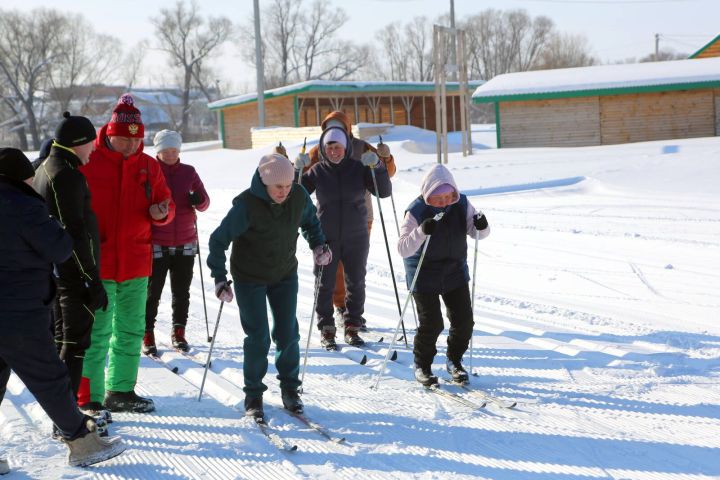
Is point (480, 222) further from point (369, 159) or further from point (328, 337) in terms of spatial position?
point (328, 337)

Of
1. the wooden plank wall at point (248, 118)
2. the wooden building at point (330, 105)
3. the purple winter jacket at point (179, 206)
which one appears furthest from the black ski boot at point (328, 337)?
the wooden plank wall at point (248, 118)

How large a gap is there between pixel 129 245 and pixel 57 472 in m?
1.34

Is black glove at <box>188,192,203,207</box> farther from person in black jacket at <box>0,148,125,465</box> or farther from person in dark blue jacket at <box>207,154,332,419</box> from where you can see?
person in black jacket at <box>0,148,125,465</box>

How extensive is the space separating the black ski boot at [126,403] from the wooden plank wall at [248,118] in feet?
98.3

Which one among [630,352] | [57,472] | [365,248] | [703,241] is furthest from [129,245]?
[703,241]

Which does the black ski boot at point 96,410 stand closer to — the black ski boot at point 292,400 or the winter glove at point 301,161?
the black ski boot at point 292,400

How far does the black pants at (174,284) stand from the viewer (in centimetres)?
623

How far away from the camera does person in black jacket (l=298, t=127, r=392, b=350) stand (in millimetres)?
6316

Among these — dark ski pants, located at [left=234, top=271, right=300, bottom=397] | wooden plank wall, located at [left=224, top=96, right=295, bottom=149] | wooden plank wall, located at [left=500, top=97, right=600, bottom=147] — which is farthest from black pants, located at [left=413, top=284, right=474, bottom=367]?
wooden plank wall, located at [left=224, top=96, right=295, bottom=149]

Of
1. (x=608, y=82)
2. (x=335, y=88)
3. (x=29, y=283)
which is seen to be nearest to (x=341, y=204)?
(x=29, y=283)

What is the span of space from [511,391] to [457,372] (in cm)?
37

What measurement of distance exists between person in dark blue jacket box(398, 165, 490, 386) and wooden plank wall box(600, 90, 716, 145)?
2212 cm

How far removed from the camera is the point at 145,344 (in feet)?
20.6

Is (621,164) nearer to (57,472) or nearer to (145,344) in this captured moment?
(145,344)
